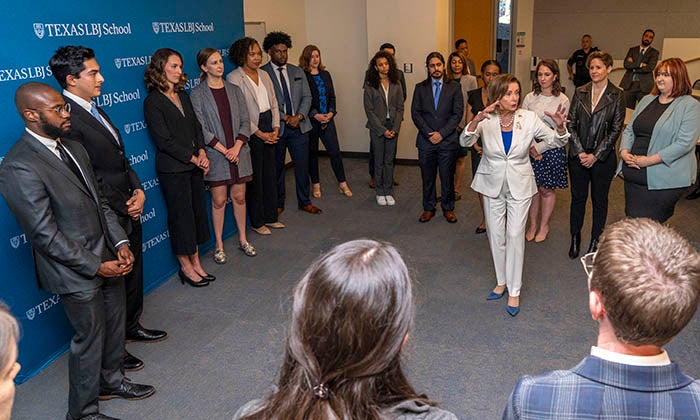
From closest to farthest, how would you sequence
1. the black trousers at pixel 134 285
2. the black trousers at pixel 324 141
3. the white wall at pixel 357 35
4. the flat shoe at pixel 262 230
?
the black trousers at pixel 134 285 < the flat shoe at pixel 262 230 < the black trousers at pixel 324 141 < the white wall at pixel 357 35

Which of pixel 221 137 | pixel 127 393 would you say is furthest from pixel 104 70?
pixel 127 393

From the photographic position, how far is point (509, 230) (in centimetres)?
410

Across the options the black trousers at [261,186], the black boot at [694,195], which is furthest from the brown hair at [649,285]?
the black boot at [694,195]

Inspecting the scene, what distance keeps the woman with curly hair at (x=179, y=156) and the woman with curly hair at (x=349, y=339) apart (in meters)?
3.60

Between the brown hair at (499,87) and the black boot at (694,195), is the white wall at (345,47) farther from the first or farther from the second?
the brown hair at (499,87)

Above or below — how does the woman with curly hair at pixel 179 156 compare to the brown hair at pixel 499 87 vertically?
below

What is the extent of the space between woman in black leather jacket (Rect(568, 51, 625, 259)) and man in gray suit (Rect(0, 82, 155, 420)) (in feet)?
11.6

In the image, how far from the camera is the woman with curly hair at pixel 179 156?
4441mm

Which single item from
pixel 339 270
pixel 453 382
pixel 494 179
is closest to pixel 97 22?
pixel 494 179

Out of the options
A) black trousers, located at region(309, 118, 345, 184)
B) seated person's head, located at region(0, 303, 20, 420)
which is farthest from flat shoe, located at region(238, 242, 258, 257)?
seated person's head, located at region(0, 303, 20, 420)

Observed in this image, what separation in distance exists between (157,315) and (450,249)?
2.54 meters

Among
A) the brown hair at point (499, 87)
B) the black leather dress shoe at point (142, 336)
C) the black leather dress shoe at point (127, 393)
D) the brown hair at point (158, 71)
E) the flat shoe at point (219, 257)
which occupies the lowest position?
the black leather dress shoe at point (127, 393)

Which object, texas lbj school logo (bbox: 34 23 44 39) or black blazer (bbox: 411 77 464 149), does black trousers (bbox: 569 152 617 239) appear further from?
texas lbj school logo (bbox: 34 23 44 39)

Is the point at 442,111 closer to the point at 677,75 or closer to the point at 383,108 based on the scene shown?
the point at 383,108
